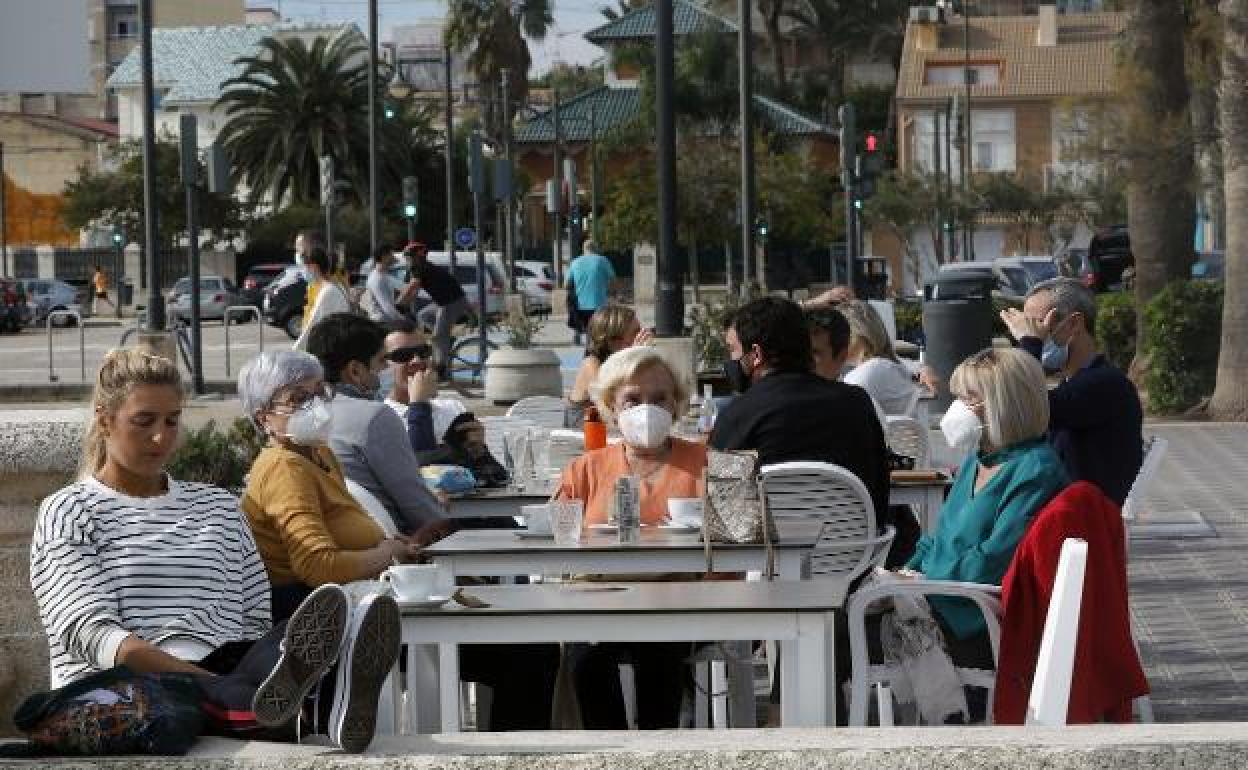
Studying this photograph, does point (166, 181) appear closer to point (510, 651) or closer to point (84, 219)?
point (84, 219)

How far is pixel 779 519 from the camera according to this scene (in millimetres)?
8617

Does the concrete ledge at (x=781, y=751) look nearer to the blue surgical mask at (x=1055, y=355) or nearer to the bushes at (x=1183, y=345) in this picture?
the blue surgical mask at (x=1055, y=355)

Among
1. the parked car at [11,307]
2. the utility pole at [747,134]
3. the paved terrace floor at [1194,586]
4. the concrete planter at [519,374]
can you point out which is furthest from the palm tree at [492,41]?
the paved terrace floor at [1194,586]

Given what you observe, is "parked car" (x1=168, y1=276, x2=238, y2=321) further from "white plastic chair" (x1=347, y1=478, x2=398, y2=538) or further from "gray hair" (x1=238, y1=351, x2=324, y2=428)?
"gray hair" (x1=238, y1=351, x2=324, y2=428)

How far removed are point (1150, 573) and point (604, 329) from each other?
3.09 metres

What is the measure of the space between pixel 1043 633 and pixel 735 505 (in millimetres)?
1240

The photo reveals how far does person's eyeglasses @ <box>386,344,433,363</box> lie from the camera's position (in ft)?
35.1

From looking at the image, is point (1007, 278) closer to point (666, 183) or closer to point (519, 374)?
point (519, 374)

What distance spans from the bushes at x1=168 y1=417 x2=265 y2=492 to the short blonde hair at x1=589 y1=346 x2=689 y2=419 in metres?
1.40

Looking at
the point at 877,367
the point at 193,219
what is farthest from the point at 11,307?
the point at 877,367

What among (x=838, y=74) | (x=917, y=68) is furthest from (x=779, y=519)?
(x=838, y=74)

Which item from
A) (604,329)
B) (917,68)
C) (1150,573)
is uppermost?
(917,68)

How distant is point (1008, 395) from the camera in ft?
24.6

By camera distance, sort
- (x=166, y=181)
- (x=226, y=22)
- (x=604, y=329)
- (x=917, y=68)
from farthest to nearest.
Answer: (x=226, y=22) → (x=917, y=68) → (x=166, y=181) → (x=604, y=329)
